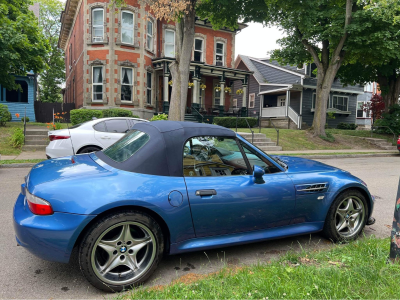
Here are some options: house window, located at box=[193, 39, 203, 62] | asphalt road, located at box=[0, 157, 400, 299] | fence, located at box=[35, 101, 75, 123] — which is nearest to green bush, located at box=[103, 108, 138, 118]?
fence, located at box=[35, 101, 75, 123]

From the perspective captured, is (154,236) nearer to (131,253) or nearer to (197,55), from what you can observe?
(131,253)

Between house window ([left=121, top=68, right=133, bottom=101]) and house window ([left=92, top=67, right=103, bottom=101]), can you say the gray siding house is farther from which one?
house window ([left=92, top=67, right=103, bottom=101])

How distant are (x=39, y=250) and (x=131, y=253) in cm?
79

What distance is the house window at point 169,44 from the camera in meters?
23.6

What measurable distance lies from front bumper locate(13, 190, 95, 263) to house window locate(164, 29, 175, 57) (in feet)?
73.8

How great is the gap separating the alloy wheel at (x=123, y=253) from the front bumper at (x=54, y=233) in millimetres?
217

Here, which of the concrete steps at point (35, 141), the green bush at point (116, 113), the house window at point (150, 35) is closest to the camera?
the concrete steps at point (35, 141)

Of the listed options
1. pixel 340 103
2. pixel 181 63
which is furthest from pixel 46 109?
pixel 340 103

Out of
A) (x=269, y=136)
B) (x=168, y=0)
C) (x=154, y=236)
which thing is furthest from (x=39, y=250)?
(x=269, y=136)

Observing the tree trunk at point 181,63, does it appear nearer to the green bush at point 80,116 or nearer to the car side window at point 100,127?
the car side window at point 100,127

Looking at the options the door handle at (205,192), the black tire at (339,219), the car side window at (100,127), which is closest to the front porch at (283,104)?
the car side window at (100,127)

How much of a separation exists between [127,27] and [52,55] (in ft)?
83.9

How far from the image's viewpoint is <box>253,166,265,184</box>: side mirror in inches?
127

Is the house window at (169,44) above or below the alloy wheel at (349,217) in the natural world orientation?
above
